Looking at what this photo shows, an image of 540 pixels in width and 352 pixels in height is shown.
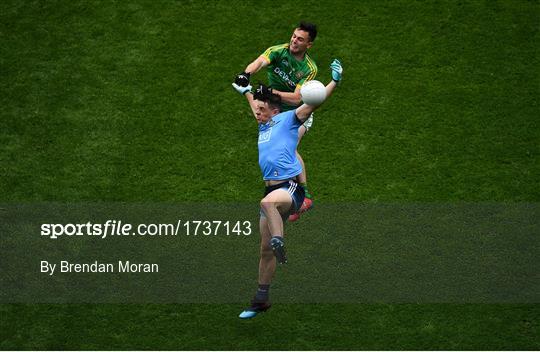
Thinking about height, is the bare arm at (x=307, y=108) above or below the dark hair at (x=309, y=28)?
below

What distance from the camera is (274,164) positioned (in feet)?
44.3

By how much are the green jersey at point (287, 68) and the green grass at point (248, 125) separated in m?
1.90

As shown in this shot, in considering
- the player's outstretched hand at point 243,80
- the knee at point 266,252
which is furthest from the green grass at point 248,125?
the player's outstretched hand at point 243,80

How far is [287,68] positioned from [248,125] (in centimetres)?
238

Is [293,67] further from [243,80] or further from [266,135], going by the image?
[266,135]

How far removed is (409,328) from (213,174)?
4.36m

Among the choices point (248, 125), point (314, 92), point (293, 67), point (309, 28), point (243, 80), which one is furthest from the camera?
point (248, 125)

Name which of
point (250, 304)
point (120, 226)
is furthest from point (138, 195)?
point (250, 304)

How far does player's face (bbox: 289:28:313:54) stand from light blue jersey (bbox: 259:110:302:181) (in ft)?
4.58

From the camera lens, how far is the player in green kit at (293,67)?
1443 cm

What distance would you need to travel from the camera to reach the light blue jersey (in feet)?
44.3

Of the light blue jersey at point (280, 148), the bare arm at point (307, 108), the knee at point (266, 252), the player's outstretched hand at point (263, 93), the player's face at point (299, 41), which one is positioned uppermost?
the player's face at point (299, 41)

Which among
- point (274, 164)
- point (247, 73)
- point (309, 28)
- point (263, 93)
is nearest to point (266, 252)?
point (274, 164)

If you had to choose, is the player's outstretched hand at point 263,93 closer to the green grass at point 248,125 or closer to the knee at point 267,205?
the knee at point 267,205
